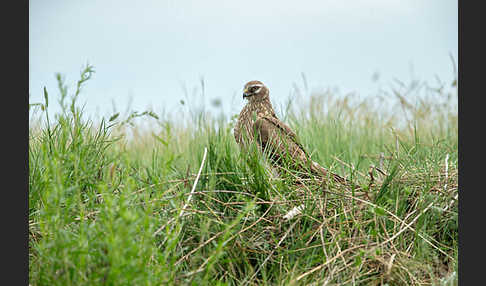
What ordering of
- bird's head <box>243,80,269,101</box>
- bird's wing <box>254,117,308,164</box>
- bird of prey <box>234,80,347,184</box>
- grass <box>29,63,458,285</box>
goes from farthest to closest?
bird's head <box>243,80,269,101</box> → bird's wing <box>254,117,308,164</box> → bird of prey <box>234,80,347,184</box> → grass <box>29,63,458,285</box>

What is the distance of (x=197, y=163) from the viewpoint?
10.6 ft

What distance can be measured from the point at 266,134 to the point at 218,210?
3.86 ft

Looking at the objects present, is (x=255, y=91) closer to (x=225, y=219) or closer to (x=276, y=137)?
(x=276, y=137)

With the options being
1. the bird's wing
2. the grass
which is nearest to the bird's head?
the bird's wing

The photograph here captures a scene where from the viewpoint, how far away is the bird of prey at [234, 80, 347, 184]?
3.46 meters

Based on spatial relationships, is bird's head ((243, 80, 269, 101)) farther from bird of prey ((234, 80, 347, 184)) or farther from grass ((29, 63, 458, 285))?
grass ((29, 63, 458, 285))

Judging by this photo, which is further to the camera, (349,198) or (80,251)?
(349,198)

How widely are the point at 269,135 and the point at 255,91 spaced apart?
33.9 inches

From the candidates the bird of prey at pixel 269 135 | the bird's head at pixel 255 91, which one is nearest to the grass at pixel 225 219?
the bird of prey at pixel 269 135

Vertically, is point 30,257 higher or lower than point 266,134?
lower

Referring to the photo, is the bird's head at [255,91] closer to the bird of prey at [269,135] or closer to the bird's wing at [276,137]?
the bird of prey at [269,135]

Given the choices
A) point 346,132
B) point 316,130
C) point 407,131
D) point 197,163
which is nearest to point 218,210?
point 197,163

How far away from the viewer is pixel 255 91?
15.0 feet
